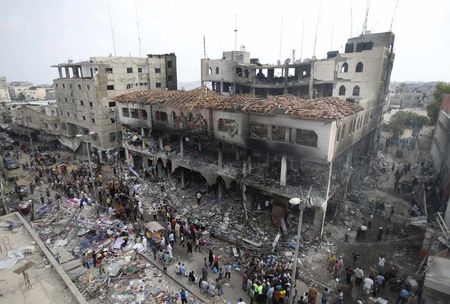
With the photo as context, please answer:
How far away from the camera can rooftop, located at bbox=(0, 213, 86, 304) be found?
9.66 m

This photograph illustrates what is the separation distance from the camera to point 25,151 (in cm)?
4356

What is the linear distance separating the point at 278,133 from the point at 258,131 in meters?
1.74

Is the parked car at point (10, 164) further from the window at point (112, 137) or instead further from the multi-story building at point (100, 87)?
the window at point (112, 137)

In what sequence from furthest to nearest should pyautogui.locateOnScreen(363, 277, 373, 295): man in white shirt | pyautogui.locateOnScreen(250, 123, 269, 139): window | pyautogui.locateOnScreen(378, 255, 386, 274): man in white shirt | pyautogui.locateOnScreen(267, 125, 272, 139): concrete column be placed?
pyautogui.locateOnScreen(250, 123, 269, 139): window → pyautogui.locateOnScreen(267, 125, 272, 139): concrete column → pyautogui.locateOnScreen(378, 255, 386, 274): man in white shirt → pyautogui.locateOnScreen(363, 277, 373, 295): man in white shirt

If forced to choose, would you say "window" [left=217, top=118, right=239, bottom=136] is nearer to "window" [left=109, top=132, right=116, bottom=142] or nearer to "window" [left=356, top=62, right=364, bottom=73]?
"window" [left=356, top=62, right=364, bottom=73]

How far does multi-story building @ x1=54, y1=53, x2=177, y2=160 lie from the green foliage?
39631 mm

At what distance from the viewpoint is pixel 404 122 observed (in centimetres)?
4600

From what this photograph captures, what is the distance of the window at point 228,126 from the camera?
2155 cm

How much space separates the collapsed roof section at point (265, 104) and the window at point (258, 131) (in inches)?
45.9

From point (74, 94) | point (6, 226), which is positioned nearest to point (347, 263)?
point (6, 226)

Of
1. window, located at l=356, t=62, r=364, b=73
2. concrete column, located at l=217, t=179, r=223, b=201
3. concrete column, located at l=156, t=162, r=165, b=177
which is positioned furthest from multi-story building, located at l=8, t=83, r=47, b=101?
window, located at l=356, t=62, r=364, b=73

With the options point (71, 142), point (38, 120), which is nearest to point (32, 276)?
point (71, 142)

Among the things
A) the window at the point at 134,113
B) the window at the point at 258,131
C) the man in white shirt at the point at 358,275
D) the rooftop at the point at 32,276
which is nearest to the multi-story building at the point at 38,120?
the window at the point at 134,113

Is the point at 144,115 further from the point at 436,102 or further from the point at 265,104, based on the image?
the point at 436,102
